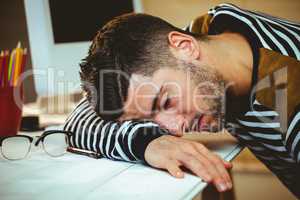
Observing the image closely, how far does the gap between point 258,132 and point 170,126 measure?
0.45ft

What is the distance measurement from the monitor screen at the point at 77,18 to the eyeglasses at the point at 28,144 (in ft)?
0.59

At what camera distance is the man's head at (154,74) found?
0.49 m

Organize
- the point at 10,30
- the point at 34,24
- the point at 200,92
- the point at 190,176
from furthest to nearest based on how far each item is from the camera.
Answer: the point at 10,30 → the point at 34,24 → the point at 200,92 → the point at 190,176

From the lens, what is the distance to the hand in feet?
1.29

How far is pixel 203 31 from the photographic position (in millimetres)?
590

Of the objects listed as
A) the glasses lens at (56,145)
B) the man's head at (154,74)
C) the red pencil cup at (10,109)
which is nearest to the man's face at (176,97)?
the man's head at (154,74)

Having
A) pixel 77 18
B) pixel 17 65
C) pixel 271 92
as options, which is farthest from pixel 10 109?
pixel 271 92

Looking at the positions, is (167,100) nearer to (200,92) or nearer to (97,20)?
(200,92)

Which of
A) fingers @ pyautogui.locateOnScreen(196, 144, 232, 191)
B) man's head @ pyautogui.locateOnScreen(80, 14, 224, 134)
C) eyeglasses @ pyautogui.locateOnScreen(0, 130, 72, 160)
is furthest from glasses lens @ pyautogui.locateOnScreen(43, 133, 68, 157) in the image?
fingers @ pyautogui.locateOnScreen(196, 144, 232, 191)

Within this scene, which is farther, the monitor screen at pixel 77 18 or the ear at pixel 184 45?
the monitor screen at pixel 77 18

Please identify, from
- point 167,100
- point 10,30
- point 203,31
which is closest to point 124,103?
point 167,100

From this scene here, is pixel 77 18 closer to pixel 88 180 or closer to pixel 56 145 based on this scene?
pixel 56 145

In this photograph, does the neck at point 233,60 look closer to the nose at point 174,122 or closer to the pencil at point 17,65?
the nose at point 174,122

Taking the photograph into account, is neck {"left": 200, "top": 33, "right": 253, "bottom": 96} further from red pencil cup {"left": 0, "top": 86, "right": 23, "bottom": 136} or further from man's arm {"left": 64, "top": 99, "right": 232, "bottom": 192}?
red pencil cup {"left": 0, "top": 86, "right": 23, "bottom": 136}
